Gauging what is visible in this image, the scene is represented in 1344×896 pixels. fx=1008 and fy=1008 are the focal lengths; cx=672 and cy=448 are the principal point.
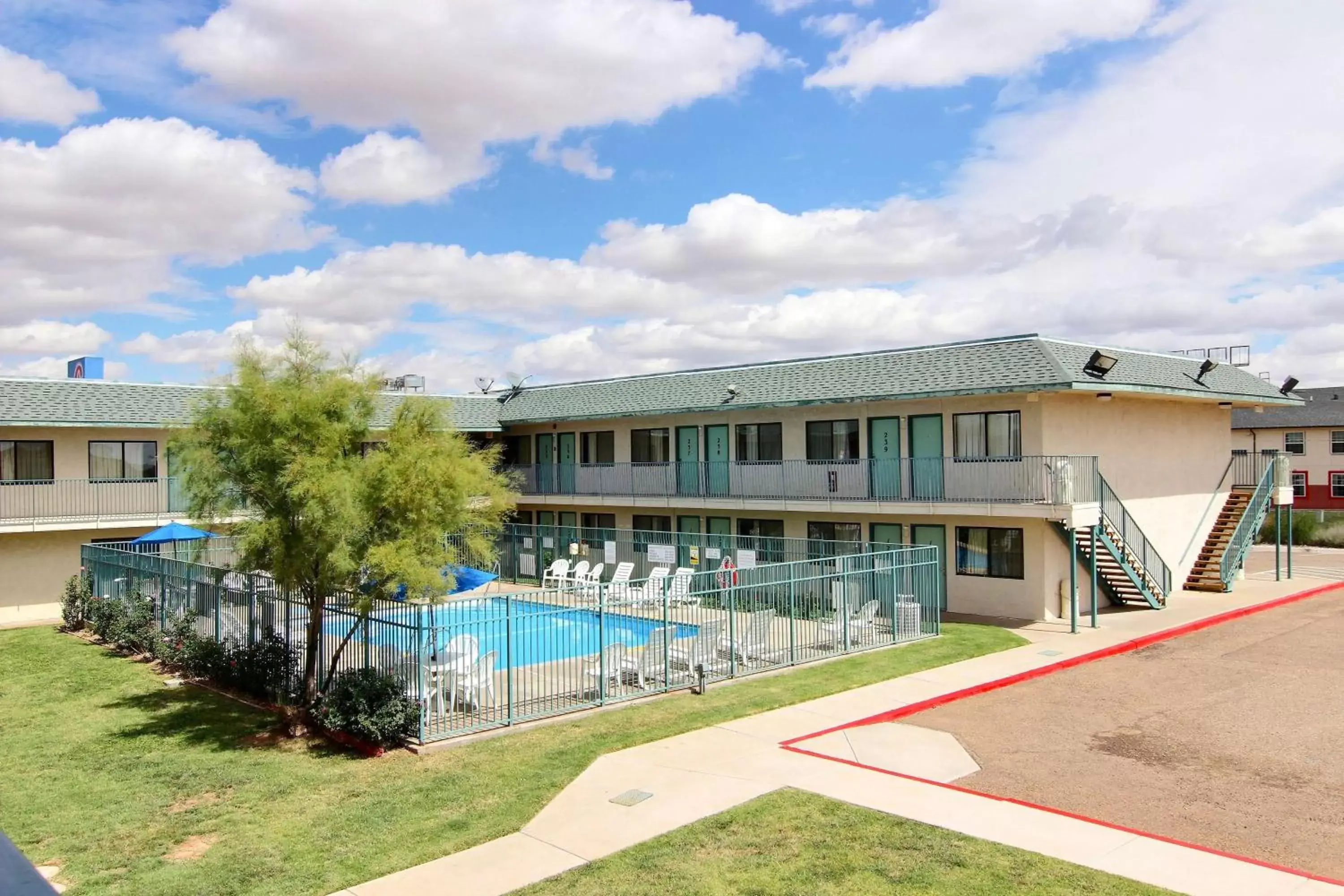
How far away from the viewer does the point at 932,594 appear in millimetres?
21578

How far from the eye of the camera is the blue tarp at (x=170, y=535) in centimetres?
2628


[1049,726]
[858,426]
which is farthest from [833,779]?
[858,426]

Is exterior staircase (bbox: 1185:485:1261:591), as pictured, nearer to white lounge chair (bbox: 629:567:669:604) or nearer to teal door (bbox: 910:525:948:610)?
teal door (bbox: 910:525:948:610)

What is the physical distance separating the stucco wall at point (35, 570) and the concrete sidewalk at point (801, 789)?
884 inches

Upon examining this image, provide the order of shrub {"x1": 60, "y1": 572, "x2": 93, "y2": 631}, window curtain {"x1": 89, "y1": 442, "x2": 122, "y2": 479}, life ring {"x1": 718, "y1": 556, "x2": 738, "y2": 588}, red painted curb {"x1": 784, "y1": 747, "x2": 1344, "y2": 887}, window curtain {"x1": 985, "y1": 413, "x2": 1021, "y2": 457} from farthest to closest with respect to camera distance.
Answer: window curtain {"x1": 89, "y1": 442, "x2": 122, "y2": 479} < shrub {"x1": 60, "y1": 572, "x2": 93, "y2": 631} < window curtain {"x1": 985, "y1": 413, "x2": 1021, "y2": 457} < life ring {"x1": 718, "y1": 556, "x2": 738, "y2": 588} < red painted curb {"x1": 784, "y1": 747, "x2": 1344, "y2": 887}

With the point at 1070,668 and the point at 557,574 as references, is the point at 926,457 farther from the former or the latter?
the point at 557,574

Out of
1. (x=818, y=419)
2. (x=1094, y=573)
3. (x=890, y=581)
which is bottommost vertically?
(x=1094, y=573)

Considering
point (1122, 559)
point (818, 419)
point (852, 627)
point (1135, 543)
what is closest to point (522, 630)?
point (852, 627)

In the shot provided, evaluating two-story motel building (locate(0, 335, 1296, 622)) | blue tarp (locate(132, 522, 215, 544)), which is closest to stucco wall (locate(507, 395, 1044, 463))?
two-story motel building (locate(0, 335, 1296, 622))

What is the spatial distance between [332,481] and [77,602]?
15.7 m

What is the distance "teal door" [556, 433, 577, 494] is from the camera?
3562cm

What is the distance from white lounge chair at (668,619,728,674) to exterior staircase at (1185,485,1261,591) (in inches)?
692

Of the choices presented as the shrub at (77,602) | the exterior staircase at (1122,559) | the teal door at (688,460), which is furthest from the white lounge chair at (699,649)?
the shrub at (77,602)

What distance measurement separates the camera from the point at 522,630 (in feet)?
50.5
